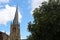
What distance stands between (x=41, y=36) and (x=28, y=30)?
415 cm

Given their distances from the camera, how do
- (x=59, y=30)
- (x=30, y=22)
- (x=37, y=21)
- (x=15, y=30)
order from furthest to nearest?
1. (x=15, y=30)
2. (x=30, y=22)
3. (x=37, y=21)
4. (x=59, y=30)

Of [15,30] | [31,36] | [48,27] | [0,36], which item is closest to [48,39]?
[48,27]

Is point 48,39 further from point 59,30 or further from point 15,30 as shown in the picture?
point 15,30

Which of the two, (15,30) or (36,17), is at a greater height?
(15,30)

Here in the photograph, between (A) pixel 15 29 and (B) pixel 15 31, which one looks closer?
→ (B) pixel 15 31

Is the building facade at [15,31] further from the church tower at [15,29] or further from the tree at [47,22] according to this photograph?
the tree at [47,22]

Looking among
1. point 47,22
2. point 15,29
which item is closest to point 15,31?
point 15,29

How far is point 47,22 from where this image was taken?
41312mm

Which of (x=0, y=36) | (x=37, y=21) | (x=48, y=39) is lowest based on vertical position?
(x=48, y=39)

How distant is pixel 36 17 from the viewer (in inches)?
1742

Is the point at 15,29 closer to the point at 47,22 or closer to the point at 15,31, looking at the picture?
Result: the point at 15,31

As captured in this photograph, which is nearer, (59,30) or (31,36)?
(59,30)

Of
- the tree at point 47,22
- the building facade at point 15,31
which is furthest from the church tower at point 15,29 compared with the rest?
the tree at point 47,22

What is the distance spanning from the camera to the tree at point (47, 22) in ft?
134
